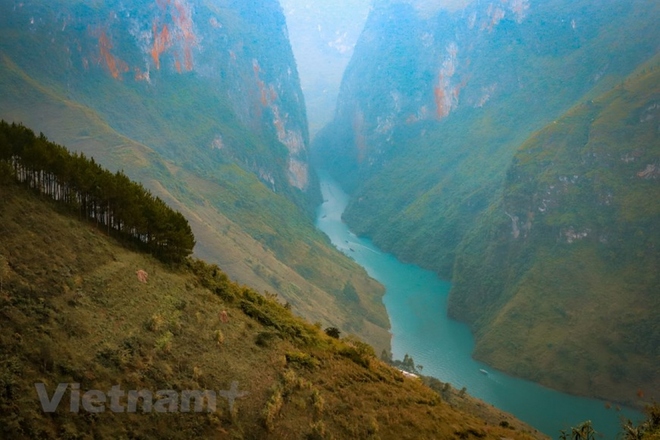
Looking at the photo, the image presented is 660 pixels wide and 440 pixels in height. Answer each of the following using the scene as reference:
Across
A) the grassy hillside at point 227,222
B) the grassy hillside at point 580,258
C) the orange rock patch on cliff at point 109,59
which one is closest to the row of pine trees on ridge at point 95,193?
the grassy hillside at point 227,222

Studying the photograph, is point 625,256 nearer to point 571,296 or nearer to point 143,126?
point 571,296

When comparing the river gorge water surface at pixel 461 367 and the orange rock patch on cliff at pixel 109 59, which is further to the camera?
the orange rock patch on cliff at pixel 109 59

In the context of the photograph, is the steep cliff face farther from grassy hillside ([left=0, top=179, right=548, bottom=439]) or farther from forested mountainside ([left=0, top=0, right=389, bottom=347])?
grassy hillside ([left=0, top=179, right=548, bottom=439])

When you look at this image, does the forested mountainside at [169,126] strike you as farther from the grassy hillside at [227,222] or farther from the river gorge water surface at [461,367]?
the river gorge water surface at [461,367]

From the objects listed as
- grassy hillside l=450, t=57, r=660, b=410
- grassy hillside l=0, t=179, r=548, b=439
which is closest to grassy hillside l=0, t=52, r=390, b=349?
grassy hillside l=450, t=57, r=660, b=410

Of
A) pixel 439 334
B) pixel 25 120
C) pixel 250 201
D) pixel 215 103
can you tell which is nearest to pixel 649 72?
pixel 439 334
